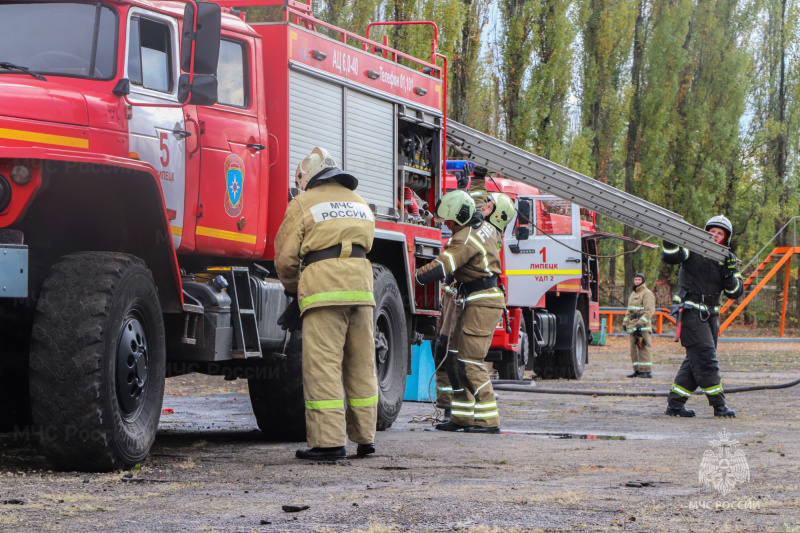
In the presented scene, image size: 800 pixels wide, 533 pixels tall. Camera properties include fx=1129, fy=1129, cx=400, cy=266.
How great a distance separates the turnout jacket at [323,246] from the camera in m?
6.71

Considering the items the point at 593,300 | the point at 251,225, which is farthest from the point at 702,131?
the point at 251,225

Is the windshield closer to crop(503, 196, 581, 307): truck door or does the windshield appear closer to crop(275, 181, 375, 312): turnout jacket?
crop(275, 181, 375, 312): turnout jacket

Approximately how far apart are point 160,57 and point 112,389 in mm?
2229

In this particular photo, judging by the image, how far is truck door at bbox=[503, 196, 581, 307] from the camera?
17.0 metres

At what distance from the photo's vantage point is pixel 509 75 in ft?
98.5

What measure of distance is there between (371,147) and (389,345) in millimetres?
1597

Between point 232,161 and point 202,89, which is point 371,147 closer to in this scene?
point 232,161

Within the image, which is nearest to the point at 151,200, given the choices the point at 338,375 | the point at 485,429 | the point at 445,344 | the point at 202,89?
the point at 202,89

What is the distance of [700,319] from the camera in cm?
1077

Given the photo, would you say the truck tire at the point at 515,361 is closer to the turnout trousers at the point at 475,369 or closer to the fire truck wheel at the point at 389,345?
the turnout trousers at the point at 475,369

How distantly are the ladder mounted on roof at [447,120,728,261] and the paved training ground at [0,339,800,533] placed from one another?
2.57 metres

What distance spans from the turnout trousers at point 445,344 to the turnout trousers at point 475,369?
31 cm

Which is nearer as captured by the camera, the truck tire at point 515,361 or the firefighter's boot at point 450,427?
the firefighter's boot at point 450,427

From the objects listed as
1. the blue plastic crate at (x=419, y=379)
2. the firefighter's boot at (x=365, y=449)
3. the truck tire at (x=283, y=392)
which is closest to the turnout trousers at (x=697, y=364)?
the blue plastic crate at (x=419, y=379)
